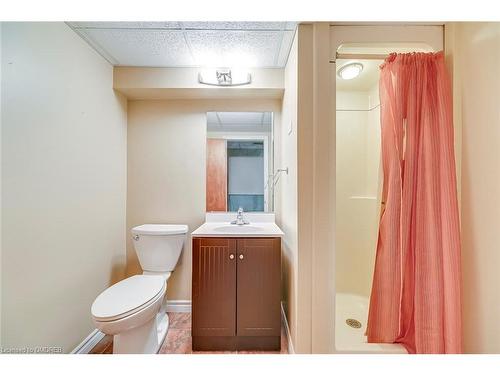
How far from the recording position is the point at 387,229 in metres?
1.21

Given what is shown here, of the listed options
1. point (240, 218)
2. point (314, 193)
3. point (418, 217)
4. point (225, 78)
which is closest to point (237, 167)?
point (240, 218)

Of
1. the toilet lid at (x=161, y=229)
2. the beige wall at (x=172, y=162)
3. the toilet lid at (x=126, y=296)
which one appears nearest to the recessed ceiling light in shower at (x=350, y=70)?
the beige wall at (x=172, y=162)

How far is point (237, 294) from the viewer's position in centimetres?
146

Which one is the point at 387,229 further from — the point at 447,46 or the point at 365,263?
the point at 447,46

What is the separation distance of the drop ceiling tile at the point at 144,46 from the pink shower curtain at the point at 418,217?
1.35m

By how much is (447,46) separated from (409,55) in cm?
23

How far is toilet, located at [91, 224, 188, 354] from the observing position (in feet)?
3.70

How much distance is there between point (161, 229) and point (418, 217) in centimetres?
175

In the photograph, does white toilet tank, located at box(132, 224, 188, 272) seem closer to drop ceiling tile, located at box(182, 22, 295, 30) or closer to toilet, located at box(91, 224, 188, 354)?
toilet, located at box(91, 224, 188, 354)

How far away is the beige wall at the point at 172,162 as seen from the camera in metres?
2.00

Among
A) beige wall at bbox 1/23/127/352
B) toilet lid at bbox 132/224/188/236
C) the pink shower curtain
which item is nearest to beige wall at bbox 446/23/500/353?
the pink shower curtain

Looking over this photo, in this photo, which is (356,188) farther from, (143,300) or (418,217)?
(143,300)

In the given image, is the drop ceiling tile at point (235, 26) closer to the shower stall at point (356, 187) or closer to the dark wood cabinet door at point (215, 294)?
the shower stall at point (356, 187)
